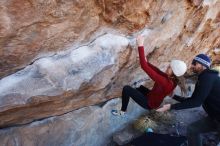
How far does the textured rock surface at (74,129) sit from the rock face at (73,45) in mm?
131

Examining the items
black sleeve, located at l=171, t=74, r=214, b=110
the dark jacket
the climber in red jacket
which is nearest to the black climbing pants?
the climber in red jacket

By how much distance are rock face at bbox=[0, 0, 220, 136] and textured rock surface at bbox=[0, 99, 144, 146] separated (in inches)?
5.2

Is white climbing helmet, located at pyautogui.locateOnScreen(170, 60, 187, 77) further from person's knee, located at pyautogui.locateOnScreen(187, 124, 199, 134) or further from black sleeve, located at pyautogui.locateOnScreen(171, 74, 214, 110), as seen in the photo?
person's knee, located at pyautogui.locateOnScreen(187, 124, 199, 134)

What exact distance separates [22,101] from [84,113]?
166 centimetres

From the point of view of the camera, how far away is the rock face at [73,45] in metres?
4.27

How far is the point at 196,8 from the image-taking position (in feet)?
19.7

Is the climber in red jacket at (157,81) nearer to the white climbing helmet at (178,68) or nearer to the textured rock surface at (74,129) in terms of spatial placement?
the white climbing helmet at (178,68)

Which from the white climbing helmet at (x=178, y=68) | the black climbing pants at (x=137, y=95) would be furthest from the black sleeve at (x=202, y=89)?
the black climbing pants at (x=137, y=95)

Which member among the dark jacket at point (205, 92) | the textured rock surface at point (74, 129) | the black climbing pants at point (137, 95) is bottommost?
the textured rock surface at point (74, 129)

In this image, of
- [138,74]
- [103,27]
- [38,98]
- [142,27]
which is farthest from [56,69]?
[138,74]

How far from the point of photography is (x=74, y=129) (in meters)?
6.15

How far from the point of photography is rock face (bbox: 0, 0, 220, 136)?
427 cm

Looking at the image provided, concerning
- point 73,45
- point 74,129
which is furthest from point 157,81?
point 74,129

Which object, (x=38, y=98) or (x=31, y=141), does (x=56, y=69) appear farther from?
(x=31, y=141)
